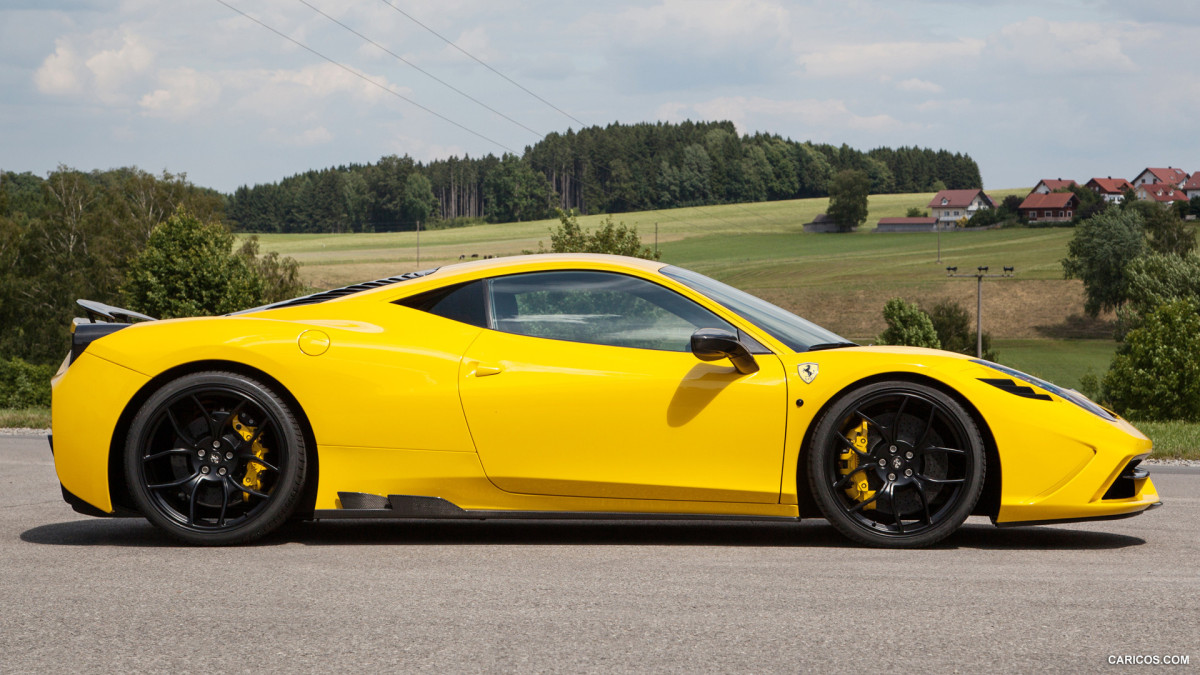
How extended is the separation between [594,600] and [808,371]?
1.56 metres

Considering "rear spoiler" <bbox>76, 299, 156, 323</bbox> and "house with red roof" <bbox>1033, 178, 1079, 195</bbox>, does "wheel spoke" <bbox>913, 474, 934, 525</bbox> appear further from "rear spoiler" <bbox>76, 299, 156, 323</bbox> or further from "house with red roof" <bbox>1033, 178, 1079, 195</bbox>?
"house with red roof" <bbox>1033, 178, 1079, 195</bbox>

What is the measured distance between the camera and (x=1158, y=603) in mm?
3719

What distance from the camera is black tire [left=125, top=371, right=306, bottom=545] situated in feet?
15.7

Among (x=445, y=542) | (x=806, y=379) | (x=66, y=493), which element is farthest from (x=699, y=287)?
(x=66, y=493)

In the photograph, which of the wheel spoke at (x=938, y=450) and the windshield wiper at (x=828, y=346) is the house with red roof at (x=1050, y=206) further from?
the wheel spoke at (x=938, y=450)

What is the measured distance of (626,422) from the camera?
4.74 meters

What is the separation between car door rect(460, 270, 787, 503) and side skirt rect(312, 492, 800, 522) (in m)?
0.10

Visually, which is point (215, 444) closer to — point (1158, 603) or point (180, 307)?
point (1158, 603)

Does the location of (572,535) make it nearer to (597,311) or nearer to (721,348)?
(597,311)

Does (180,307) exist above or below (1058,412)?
below

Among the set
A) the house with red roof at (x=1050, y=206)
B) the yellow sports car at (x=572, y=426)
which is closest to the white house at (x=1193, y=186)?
the house with red roof at (x=1050, y=206)

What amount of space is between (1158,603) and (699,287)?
2275mm

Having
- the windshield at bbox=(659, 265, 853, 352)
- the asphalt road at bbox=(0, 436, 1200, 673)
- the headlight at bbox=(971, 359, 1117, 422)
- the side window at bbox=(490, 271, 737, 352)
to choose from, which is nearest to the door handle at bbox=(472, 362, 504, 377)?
the side window at bbox=(490, 271, 737, 352)

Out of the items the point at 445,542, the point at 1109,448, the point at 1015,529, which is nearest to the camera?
the point at 1109,448
